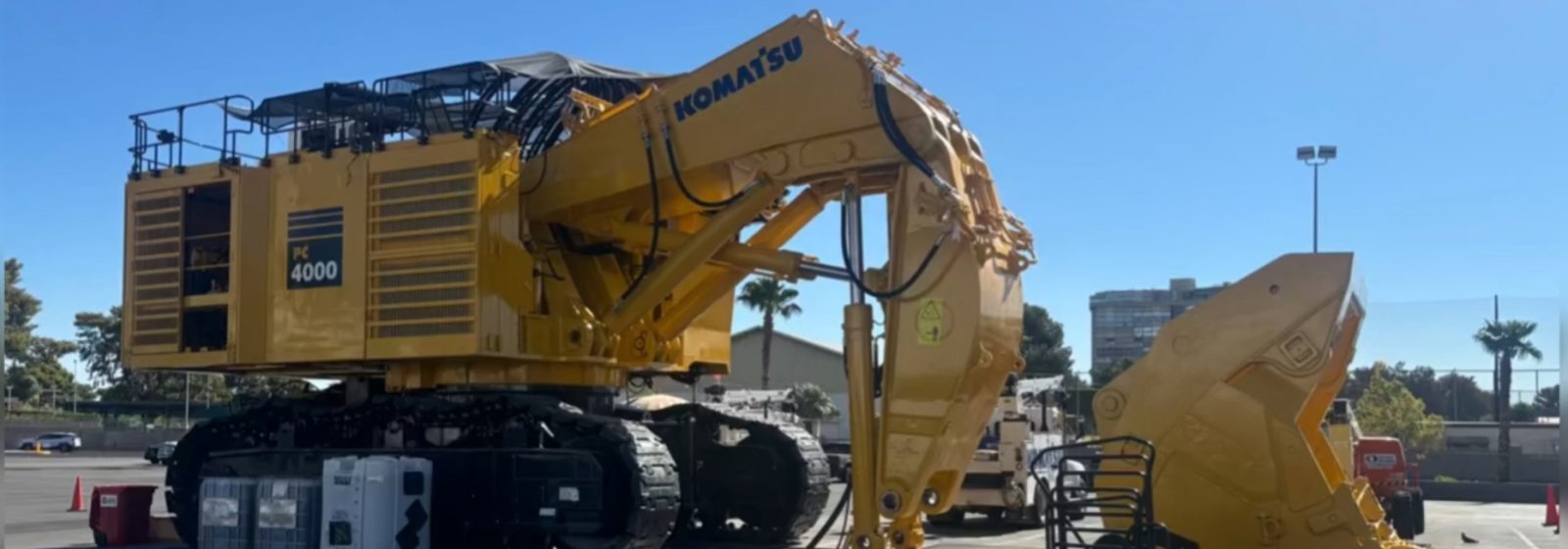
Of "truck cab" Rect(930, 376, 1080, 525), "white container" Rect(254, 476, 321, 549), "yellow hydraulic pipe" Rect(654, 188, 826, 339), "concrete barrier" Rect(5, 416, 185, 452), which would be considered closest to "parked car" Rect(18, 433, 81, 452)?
"concrete barrier" Rect(5, 416, 185, 452)

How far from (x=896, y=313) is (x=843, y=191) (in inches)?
50.8

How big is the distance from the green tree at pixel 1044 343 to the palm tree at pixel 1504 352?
2440cm

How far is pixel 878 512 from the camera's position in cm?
979

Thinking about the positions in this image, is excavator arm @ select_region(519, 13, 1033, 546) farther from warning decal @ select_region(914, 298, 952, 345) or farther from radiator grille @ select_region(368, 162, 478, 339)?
radiator grille @ select_region(368, 162, 478, 339)

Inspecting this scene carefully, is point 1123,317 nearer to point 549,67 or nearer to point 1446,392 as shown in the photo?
point 1446,392

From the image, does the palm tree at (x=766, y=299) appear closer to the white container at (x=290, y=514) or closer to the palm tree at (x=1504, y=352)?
the palm tree at (x=1504, y=352)

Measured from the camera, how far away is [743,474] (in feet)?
48.5

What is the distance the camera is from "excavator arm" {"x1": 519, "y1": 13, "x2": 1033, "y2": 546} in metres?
9.66

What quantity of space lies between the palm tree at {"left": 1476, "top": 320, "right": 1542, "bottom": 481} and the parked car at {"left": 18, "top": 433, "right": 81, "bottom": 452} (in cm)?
5567

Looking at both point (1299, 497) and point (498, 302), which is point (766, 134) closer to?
point (498, 302)

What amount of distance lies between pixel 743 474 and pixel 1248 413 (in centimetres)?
633

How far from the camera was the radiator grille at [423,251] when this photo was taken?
39.0 ft

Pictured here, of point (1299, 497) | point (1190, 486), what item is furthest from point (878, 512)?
point (1299, 497)

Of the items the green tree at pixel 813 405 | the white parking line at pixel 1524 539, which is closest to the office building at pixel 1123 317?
the green tree at pixel 813 405
